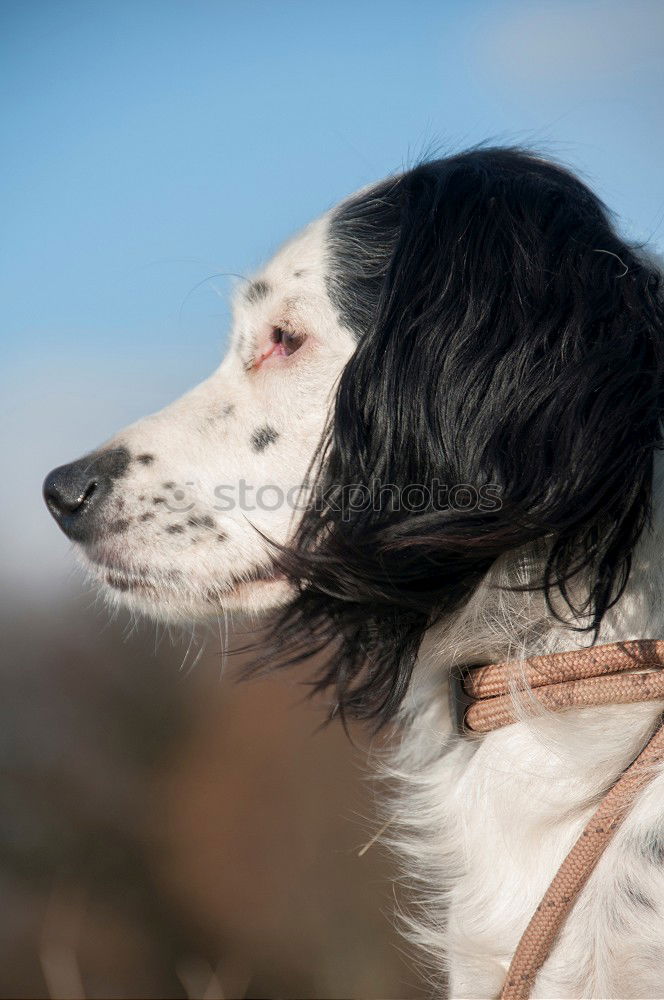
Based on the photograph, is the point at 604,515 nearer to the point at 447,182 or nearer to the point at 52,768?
the point at 447,182

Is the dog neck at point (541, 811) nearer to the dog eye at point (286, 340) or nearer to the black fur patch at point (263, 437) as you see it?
the black fur patch at point (263, 437)

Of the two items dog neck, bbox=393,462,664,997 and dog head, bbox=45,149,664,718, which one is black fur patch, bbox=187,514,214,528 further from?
dog neck, bbox=393,462,664,997

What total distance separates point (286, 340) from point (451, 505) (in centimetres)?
59

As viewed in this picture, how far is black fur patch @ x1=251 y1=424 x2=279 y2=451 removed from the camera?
1862mm

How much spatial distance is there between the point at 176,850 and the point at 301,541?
292cm

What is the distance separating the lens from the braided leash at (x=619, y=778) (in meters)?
1.38

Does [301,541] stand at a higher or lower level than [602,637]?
higher

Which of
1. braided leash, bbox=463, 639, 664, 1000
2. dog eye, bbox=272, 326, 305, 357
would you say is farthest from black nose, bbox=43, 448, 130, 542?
braided leash, bbox=463, 639, 664, 1000

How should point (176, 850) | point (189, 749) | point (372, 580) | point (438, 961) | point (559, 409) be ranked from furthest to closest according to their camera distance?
point (189, 749)
point (176, 850)
point (438, 961)
point (372, 580)
point (559, 409)

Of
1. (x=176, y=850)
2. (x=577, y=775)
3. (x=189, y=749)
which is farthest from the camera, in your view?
(x=189, y=749)

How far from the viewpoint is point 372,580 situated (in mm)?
1687

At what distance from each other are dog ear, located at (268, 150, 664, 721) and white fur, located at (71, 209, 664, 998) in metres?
0.06

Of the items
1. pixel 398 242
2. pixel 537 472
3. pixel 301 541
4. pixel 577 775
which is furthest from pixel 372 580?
pixel 398 242

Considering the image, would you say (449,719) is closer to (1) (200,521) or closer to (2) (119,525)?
(1) (200,521)
